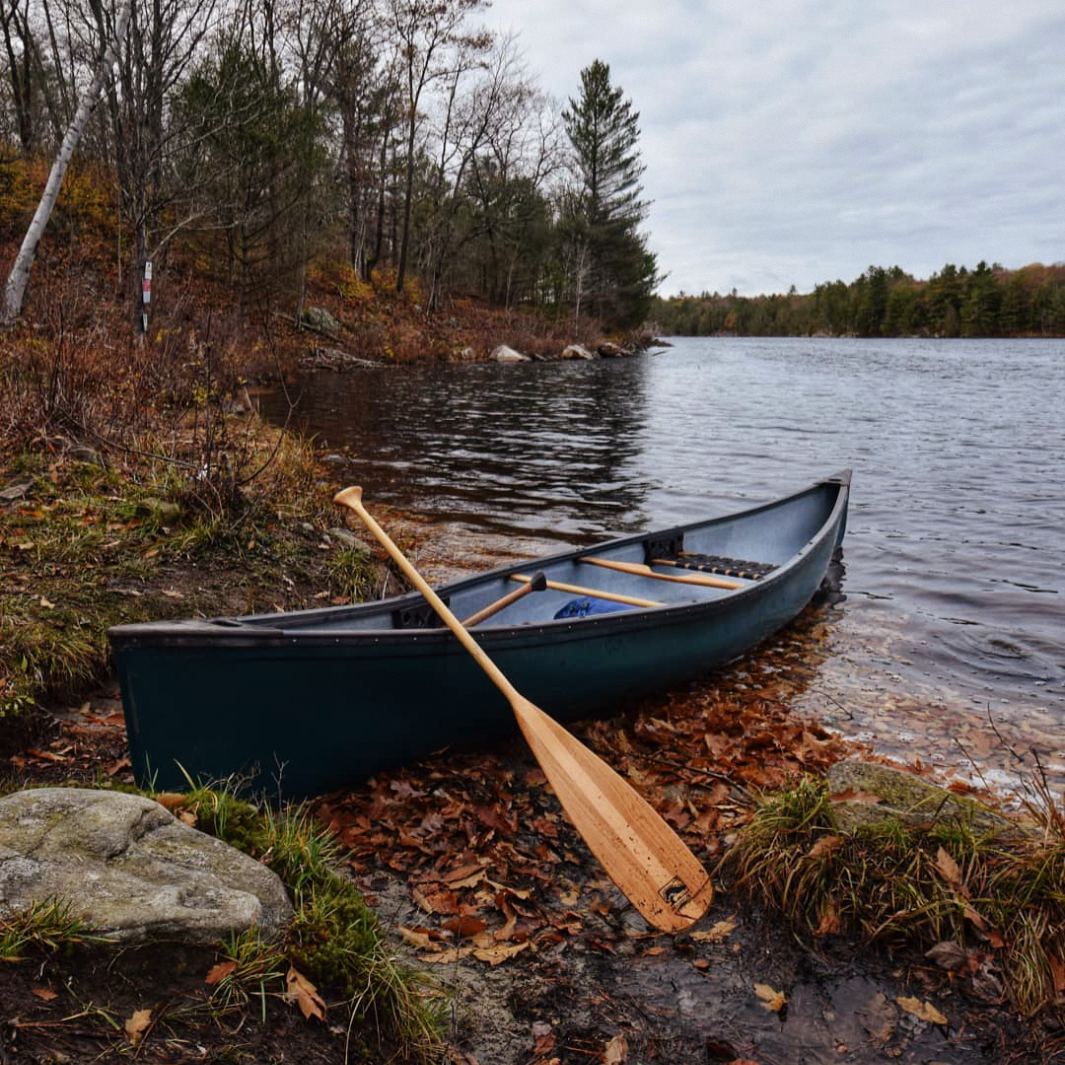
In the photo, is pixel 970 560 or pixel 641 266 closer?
pixel 970 560

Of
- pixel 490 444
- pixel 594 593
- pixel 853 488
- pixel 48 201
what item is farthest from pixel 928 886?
pixel 48 201

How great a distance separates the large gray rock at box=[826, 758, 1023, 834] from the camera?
3068 millimetres

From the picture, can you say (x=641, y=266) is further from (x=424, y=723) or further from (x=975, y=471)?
(x=424, y=723)

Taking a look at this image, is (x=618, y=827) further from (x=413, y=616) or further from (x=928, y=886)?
(x=413, y=616)

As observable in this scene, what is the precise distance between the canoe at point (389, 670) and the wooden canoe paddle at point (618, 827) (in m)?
0.32

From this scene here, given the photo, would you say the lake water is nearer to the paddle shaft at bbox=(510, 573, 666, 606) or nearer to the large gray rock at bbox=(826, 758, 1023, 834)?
the paddle shaft at bbox=(510, 573, 666, 606)

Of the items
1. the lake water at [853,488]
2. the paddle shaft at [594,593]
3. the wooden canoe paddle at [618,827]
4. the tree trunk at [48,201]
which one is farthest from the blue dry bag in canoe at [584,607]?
the tree trunk at [48,201]

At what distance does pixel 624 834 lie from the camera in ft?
11.0

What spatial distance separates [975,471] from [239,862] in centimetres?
1425

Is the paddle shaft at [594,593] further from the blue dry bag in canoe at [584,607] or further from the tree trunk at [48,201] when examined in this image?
the tree trunk at [48,201]

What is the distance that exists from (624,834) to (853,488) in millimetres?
10354

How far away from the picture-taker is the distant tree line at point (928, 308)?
286 feet

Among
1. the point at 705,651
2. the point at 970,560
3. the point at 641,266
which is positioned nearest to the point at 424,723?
the point at 705,651

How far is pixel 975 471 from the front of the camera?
13617 mm
